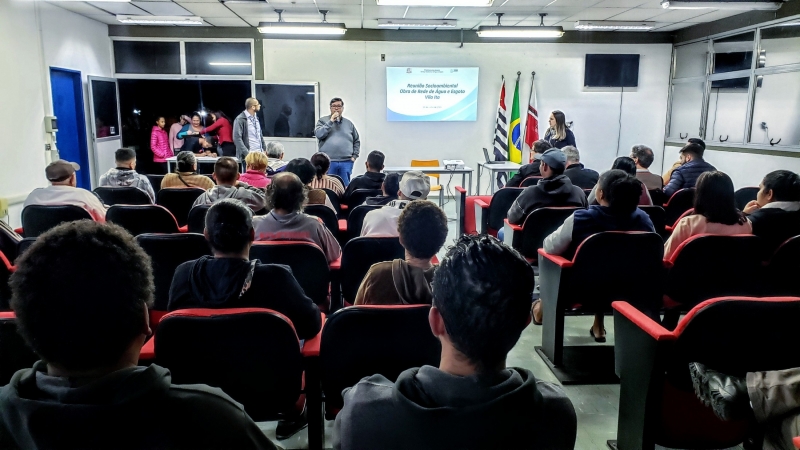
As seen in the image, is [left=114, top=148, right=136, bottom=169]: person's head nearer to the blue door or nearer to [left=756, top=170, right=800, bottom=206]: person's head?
the blue door

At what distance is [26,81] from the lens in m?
6.00

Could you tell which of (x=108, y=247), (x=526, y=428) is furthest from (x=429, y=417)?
(x=108, y=247)

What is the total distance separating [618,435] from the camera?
213 centimetres

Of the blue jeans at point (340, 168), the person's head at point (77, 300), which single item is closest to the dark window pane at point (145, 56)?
the blue jeans at point (340, 168)

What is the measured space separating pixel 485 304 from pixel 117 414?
0.62 meters

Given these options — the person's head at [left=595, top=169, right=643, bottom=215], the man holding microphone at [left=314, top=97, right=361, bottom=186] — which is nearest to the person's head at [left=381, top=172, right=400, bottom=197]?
the person's head at [left=595, top=169, right=643, bottom=215]

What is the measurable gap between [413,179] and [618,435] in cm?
192

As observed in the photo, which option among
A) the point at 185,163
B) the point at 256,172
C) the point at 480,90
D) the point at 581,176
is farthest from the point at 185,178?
the point at 480,90

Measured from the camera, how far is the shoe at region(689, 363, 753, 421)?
152 centimetres

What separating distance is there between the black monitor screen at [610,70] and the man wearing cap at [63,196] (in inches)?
304

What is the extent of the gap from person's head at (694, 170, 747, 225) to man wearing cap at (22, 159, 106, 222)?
3.78 m

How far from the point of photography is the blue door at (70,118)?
6977 millimetres

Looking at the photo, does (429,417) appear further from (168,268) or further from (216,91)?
(216,91)

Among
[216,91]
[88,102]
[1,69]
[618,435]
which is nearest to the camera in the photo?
[618,435]
